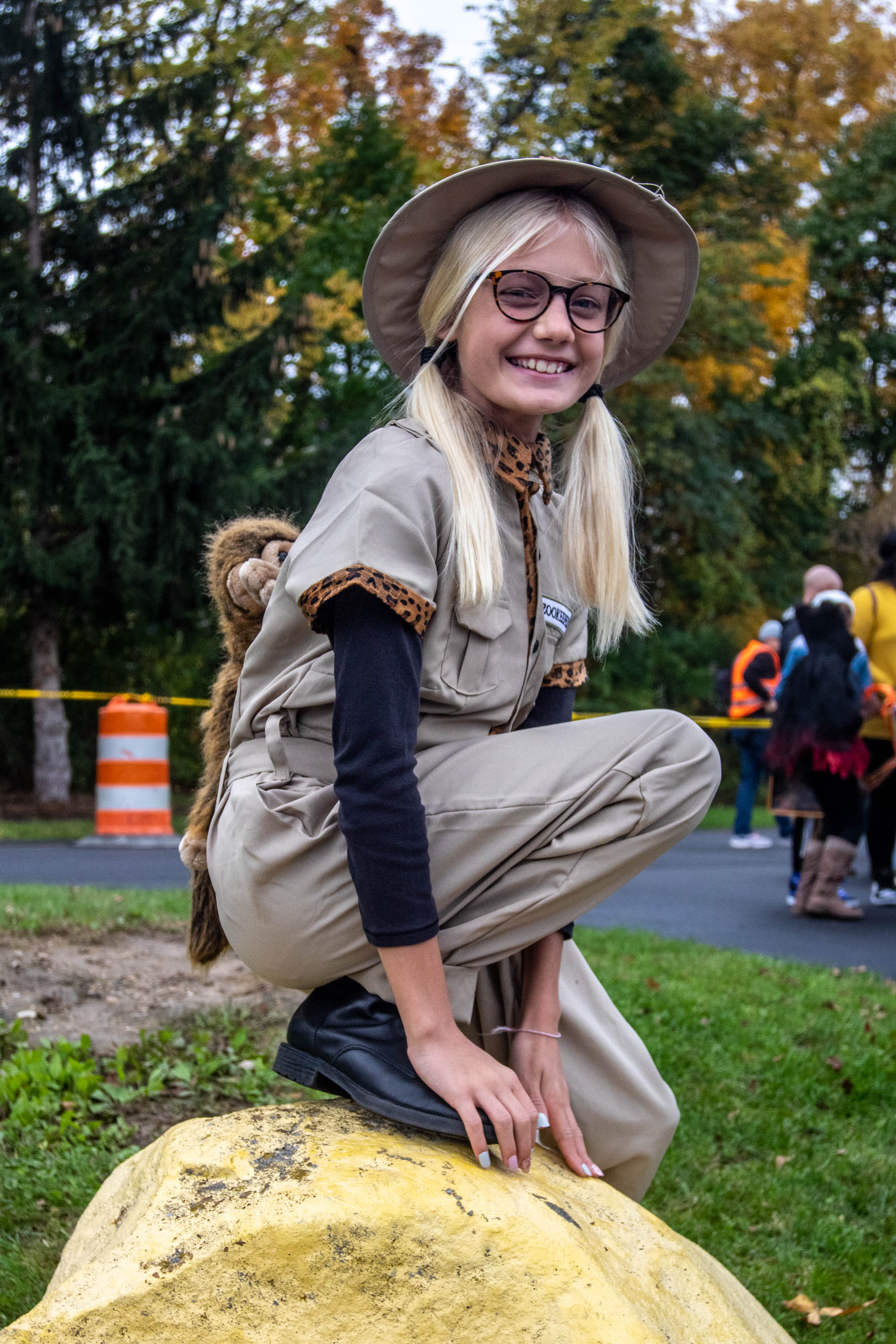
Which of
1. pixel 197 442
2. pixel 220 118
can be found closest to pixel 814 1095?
pixel 197 442

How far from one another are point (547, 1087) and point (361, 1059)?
0.38 meters

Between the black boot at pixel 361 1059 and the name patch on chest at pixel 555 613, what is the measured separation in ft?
2.42

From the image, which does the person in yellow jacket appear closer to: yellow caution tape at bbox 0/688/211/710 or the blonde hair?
the blonde hair

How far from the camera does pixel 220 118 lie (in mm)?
16453

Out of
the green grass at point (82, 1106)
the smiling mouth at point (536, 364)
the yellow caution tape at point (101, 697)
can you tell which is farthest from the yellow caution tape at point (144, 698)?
the smiling mouth at point (536, 364)

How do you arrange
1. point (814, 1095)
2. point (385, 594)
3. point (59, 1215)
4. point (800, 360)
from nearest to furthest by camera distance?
point (385, 594), point (59, 1215), point (814, 1095), point (800, 360)

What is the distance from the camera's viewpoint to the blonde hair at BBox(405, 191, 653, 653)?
7.06 feet

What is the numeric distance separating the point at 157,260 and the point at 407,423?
45.4 ft

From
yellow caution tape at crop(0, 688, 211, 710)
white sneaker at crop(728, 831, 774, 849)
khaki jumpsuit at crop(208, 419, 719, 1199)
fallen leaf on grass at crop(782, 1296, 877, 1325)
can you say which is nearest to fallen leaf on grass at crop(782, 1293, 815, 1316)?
fallen leaf on grass at crop(782, 1296, 877, 1325)

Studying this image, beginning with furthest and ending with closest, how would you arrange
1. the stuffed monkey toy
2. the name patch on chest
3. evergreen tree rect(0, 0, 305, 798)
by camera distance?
evergreen tree rect(0, 0, 305, 798)
the stuffed monkey toy
the name patch on chest

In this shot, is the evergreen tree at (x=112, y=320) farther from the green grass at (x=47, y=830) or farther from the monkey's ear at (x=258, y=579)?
the monkey's ear at (x=258, y=579)

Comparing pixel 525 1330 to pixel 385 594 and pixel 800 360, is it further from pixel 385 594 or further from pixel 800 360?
pixel 800 360

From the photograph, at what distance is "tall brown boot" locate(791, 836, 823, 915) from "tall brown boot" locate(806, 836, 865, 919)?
4 cm

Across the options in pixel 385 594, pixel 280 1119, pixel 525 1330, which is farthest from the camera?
pixel 280 1119
